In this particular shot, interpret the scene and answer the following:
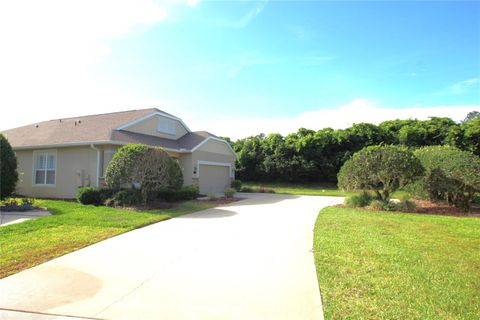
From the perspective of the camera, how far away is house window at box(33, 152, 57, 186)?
1680 centimetres

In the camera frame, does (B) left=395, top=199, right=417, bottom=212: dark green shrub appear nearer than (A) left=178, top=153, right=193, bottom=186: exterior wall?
Yes

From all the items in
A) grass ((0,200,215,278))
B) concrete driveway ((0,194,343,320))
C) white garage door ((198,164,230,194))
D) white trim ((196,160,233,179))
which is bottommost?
concrete driveway ((0,194,343,320))

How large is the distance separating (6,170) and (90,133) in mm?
4147

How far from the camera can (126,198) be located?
12.9 metres

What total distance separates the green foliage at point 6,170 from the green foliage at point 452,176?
18271mm

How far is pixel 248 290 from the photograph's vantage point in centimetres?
441

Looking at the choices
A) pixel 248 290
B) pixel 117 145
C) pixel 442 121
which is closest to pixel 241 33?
pixel 117 145

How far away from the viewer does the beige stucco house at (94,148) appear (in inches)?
610

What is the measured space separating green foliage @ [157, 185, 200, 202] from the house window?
633 centimetres

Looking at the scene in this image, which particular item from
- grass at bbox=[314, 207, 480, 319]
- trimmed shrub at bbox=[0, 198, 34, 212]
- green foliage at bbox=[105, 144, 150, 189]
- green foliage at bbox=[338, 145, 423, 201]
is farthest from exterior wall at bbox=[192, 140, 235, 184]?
grass at bbox=[314, 207, 480, 319]

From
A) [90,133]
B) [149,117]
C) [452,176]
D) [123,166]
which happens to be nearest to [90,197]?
[123,166]

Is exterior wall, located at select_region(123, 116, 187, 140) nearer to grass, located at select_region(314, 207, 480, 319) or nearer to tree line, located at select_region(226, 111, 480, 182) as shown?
tree line, located at select_region(226, 111, 480, 182)

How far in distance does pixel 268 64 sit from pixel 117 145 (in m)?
8.14

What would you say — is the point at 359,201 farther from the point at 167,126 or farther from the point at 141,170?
the point at 167,126
